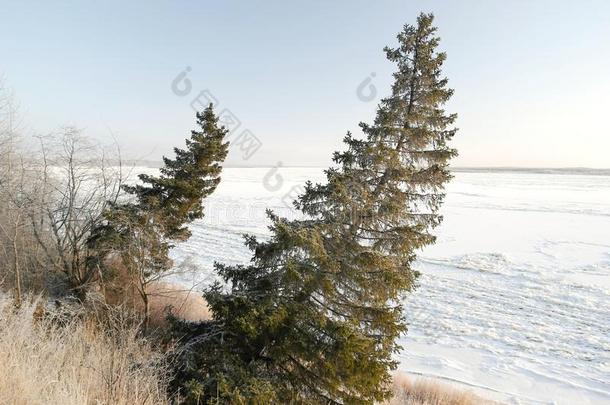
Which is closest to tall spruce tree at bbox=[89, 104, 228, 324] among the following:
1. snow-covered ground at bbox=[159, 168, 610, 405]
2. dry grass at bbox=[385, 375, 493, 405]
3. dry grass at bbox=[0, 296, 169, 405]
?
dry grass at bbox=[0, 296, 169, 405]

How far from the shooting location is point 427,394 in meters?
8.16

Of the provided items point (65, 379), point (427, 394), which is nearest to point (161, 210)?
point (65, 379)

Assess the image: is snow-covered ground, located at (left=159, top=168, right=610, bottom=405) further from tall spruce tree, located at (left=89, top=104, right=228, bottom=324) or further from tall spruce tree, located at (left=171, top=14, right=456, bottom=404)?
tall spruce tree, located at (left=89, top=104, right=228, bottom=324)

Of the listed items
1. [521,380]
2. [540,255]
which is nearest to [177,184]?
[521,380]

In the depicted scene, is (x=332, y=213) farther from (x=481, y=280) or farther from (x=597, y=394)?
(x=481, y=280)

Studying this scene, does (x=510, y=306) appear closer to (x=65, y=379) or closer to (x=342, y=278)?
(x=342, y=278)

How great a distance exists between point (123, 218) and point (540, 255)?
18583mm

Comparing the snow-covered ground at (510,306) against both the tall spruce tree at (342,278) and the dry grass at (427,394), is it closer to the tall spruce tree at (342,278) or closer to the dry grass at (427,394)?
the dry grass at (427,394)

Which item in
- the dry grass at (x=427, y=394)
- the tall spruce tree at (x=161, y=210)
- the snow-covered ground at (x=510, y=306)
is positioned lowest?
the dry grass at (x=427, y=394)

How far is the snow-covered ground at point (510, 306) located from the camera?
347 inches

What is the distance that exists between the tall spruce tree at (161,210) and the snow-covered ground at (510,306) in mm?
4834

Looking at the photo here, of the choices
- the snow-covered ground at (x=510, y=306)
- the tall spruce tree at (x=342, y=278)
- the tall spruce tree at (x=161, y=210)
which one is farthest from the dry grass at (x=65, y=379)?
the snow-covered ground at (x=510, y=306)

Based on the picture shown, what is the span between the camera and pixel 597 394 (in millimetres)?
8070

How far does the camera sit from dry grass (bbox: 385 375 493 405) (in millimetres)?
7739
